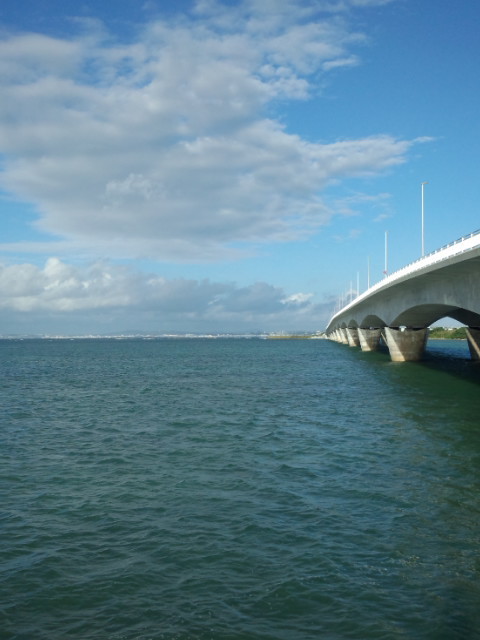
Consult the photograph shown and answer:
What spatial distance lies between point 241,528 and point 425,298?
137 feet

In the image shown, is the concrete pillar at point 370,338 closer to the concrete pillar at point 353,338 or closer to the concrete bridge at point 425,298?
the concrete bridge at point 425,298

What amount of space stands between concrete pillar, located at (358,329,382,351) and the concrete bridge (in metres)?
2.80

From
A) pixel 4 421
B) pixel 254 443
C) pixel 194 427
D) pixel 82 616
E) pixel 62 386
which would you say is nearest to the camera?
pixel 82 616

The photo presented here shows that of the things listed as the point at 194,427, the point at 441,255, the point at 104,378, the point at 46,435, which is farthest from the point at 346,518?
the point at 104,378

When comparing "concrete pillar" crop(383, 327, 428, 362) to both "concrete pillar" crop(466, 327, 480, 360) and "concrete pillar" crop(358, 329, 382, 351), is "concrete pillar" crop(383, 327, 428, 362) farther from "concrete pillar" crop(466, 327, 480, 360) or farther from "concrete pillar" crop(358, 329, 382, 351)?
"concrete pillar" crop(358, 329, 382, 351)

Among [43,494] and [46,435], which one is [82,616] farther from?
[46,435]

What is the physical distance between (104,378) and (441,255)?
1454 inches

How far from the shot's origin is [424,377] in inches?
2009

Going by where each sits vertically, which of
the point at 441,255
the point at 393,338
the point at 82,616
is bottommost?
the point at 82,616

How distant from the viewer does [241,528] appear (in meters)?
13.0

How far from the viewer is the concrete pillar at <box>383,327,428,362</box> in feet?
233

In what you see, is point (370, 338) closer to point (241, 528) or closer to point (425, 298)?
point (425, 298)

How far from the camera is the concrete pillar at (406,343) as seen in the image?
70.9 m

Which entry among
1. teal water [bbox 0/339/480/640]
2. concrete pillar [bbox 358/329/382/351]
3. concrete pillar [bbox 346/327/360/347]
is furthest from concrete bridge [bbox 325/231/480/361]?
concrete pillar [bbox 346/327/360/347]
